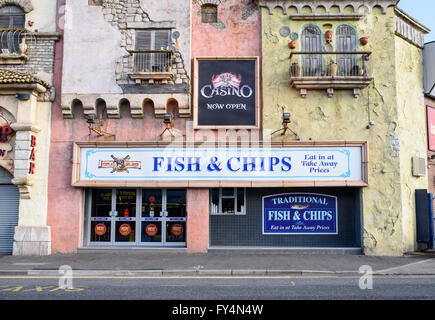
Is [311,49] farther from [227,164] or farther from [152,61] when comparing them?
[152,61]

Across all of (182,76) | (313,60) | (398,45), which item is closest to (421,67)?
(398,45)

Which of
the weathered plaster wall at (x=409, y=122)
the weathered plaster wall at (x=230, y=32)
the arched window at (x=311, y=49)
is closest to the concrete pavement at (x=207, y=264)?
the weathered plaster wall at (x=409, y=122)

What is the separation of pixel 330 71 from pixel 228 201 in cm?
609

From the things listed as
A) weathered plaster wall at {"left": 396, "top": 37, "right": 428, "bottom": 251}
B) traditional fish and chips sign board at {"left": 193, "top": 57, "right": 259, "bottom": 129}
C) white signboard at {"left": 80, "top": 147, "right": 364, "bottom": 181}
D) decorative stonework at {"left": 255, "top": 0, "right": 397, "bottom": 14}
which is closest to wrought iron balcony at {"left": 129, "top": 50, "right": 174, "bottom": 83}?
traditional fish and chips sign board at {"left": 193, "top": 57, "right": 259, "bottom": 129}

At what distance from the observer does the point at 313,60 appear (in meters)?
15.9

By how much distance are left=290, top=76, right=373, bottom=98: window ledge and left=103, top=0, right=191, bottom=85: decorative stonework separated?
13.7 feet

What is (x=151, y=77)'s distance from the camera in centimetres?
1566

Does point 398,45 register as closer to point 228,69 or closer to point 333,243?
point 228,69

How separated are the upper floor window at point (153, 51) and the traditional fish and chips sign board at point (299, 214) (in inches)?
251

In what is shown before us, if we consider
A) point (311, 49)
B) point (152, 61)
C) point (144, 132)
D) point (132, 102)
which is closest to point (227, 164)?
point (144, 132)

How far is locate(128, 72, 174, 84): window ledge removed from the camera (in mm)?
15547

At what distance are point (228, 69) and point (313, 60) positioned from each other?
3.20 metres

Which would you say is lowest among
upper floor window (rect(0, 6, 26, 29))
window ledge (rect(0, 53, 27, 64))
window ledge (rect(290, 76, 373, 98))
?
window ledge (rect(290, 76, 373, 98))

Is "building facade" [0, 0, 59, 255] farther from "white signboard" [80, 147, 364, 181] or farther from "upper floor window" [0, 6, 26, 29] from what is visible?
"white signboard" [80, 147, 364, 181]
